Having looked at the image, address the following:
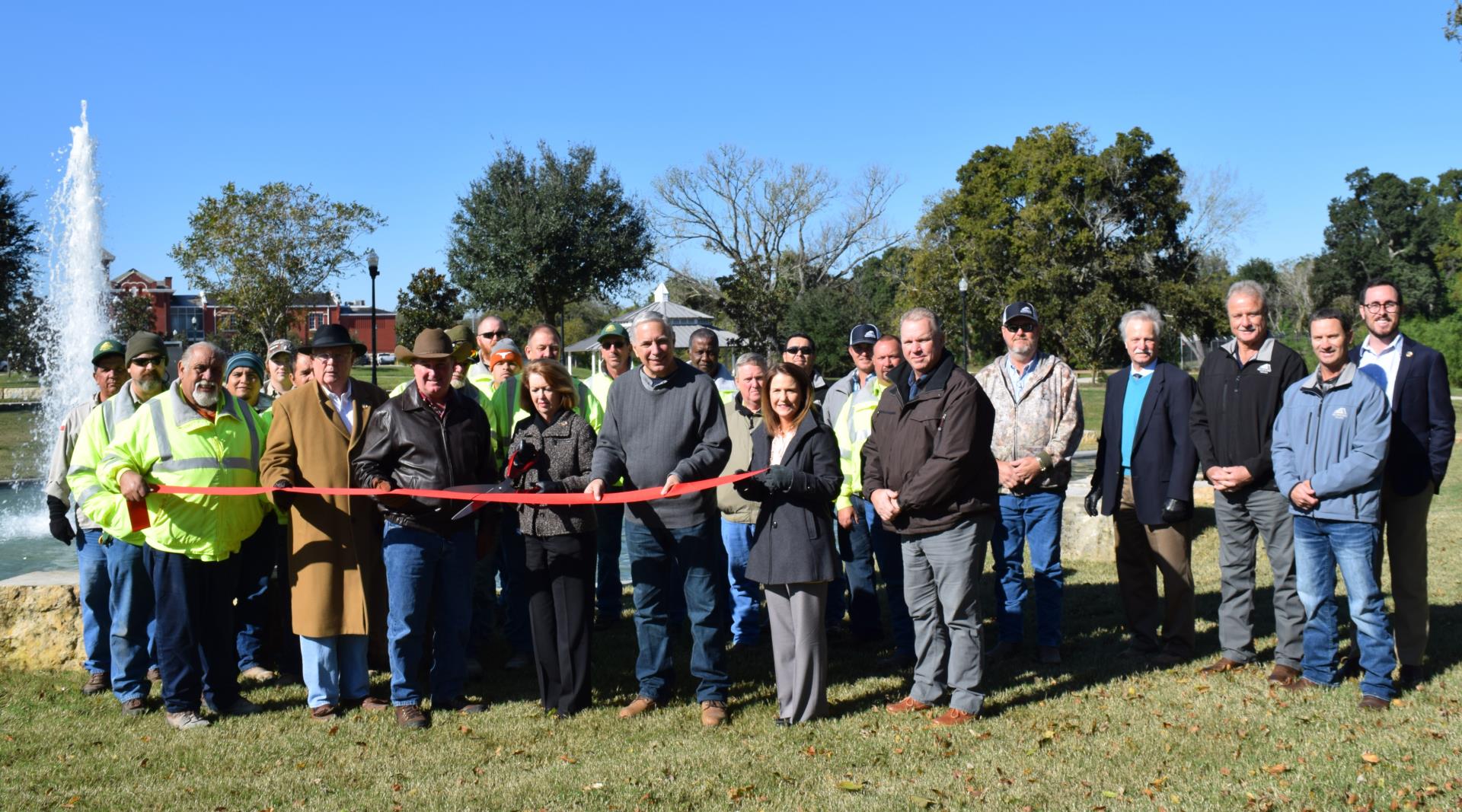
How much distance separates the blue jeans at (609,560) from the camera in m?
7.82

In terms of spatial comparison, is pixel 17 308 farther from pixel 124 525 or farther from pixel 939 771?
pixel 939 771

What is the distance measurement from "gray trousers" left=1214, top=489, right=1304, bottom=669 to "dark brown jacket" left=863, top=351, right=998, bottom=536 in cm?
169

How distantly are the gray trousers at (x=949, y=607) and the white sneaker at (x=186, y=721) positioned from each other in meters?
3.73

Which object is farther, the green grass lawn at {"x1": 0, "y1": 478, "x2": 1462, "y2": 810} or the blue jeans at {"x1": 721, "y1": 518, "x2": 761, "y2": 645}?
the blue jeans at {"x1": 721, "y1": 518, "x2": 761, "y2": 645}

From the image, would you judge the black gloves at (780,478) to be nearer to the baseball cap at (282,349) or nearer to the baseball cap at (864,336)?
the baseball cap at (864,336)

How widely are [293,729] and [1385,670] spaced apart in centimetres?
557

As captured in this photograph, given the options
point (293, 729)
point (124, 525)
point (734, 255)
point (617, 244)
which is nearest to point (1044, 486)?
point (293, 729)

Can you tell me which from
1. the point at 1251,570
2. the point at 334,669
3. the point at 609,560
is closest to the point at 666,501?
the point at 334,669

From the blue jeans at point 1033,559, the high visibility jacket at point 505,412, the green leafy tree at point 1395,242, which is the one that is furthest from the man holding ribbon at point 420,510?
the green leafy tree at point 1395,242

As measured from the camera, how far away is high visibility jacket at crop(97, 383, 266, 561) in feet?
18.7

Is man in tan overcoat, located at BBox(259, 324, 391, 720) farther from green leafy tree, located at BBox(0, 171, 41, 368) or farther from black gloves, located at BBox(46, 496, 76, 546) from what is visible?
green leafy tree, located at BBox(0, 171, 41, 368)

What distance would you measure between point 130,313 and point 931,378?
61296mm

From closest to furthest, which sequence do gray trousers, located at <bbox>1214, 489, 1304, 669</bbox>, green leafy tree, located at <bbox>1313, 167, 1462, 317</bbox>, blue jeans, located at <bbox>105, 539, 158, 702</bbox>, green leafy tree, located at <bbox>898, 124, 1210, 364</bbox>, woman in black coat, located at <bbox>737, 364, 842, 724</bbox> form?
woman in black coat, located at <bbox>737, 364, 842, 724</bbox> < blue jeans, located at <bbox>105, 539, 158, 702</bbox> < gray trousers, located at <bbox>1214, 489, 1304, 669</bbox> < green leafy tree, located at <bbox>898, 124, 1210, 364</bbox> < green leafy tree, located at <bbox>1313, 167, 1462, 317</bbox>

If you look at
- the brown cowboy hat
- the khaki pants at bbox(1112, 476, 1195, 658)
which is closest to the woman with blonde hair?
the brown cowboy hat
